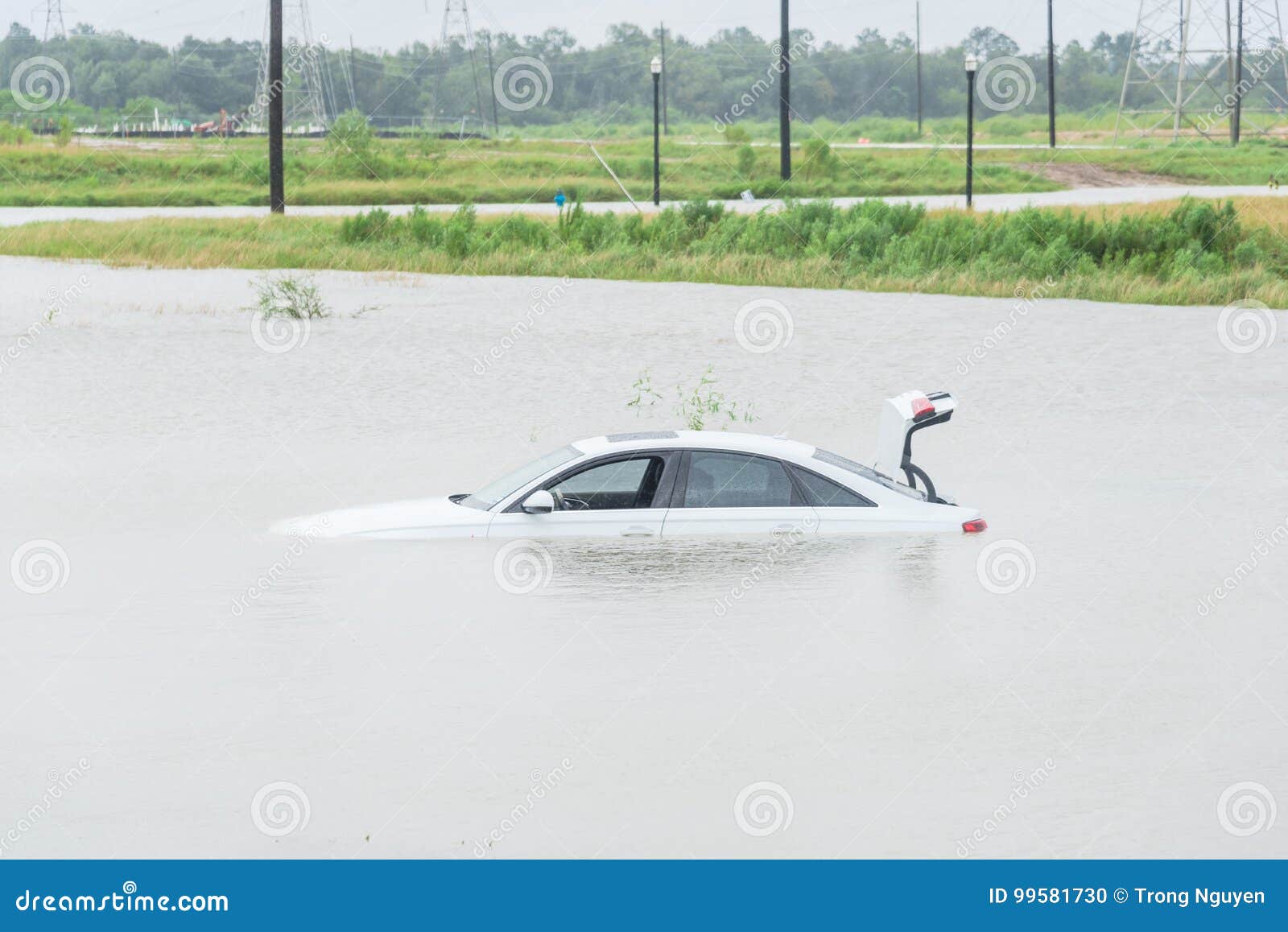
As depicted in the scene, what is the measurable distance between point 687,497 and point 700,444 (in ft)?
1.26

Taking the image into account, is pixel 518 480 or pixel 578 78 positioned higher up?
pixel 578 78

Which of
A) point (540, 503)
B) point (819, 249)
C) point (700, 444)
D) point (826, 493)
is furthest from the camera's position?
point (819, 249)

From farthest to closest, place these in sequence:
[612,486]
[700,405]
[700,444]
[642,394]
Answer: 1. [642,394]
2. [700,405]
3. [612,486]
4. [700,444]

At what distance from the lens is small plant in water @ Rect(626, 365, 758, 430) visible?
19.9 meters

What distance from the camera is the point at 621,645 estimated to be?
35.1 feet

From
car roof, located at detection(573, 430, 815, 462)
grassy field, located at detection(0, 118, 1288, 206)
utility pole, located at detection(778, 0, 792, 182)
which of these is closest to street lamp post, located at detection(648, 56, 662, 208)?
grassy field, located at detection(0, 118, 1288, 206)

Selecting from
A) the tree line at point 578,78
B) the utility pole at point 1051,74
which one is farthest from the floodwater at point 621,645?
the tree line at point 578,78

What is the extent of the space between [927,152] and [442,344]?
2006 inches

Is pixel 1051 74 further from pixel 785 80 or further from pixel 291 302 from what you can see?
pixel 291 302

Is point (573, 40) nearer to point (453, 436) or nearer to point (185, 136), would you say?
point (185, 136)

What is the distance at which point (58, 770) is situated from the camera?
8383 millimetres

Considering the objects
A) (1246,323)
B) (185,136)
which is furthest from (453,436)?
(185,136)

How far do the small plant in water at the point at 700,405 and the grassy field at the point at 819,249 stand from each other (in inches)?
418

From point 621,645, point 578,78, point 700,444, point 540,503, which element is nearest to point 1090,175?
point 700,444
